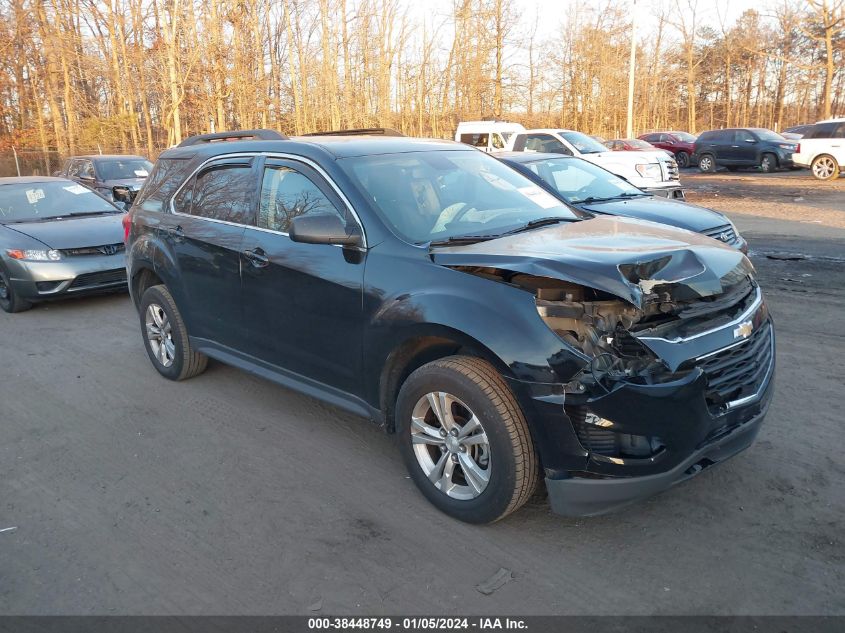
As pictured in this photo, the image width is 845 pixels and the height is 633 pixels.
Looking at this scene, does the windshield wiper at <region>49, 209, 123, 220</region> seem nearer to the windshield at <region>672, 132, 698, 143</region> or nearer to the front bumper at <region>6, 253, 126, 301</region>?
the front bumper at <region>6, 253, 126, 301</region>

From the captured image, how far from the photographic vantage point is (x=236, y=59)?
2581 centimetres

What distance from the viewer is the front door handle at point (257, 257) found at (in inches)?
170

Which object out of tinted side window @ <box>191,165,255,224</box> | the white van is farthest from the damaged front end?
the white van

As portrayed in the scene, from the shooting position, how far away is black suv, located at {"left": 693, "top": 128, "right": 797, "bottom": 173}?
25.3 m

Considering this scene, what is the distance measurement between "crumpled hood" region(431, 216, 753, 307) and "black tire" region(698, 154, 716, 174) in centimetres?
2591

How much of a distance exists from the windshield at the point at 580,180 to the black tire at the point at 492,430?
17.6 ft

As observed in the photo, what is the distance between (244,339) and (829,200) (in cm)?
1616

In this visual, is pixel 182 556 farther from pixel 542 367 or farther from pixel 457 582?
pixel 542 367

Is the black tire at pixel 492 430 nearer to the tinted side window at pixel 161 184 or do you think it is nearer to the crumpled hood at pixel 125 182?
the tinted side window at pixel 161 184

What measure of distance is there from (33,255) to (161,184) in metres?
3.41

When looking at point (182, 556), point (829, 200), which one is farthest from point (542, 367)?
point (829, 200)

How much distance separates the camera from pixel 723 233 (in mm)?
7105

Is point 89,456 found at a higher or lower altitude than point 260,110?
lower

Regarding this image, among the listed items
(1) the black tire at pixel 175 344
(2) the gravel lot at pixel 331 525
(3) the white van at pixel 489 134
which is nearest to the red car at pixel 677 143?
(3) the white van at pixel 489 134
